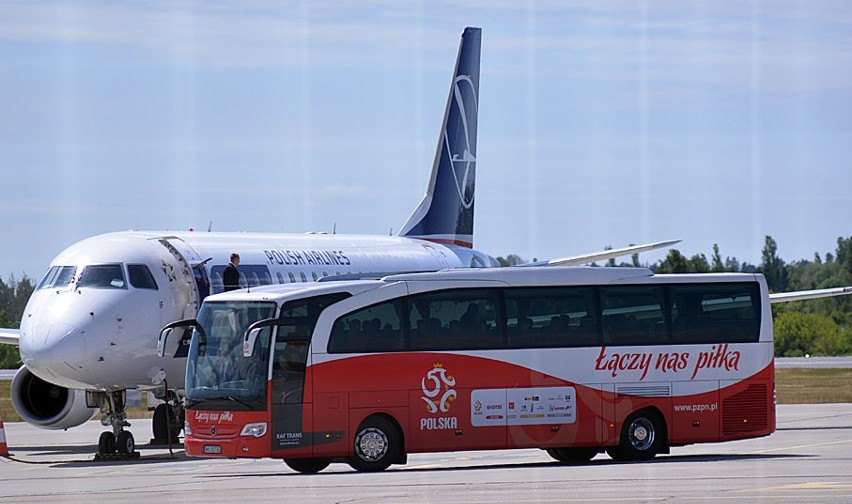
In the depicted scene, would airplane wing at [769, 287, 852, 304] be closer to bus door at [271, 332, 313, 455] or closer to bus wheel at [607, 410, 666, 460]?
bus wheel at [607, 410, 666, 460]

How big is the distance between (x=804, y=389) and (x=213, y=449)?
3465cm

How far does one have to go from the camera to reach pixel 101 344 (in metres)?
28.8

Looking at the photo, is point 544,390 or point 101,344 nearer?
point 544,390

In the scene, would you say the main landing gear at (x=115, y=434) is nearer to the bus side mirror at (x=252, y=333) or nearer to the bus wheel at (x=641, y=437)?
the bus side mirror at (x=252, y=333)

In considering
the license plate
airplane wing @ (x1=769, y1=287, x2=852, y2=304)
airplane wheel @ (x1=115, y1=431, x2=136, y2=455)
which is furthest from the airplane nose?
airplane wing @ (x1=769, y1=287, x2=852, y2=304)

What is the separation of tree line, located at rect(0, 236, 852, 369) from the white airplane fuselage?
27460 millimetres

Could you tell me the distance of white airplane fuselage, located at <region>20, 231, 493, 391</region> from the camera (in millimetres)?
28750

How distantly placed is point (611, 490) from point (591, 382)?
7454 mm

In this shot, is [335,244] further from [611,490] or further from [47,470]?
[611,490]

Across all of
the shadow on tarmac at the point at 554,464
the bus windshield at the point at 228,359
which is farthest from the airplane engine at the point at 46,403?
the shadow on tarmac at the point at 554,464

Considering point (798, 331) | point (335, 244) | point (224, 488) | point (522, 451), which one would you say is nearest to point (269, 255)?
point (335, 244)

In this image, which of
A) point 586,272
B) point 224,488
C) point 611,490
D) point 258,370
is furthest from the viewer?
point 586,272

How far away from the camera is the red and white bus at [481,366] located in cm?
2478

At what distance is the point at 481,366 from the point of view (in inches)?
1011
